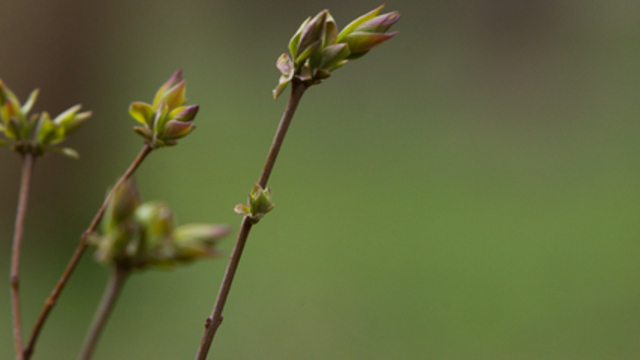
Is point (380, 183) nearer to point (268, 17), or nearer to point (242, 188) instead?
point (242, 188)

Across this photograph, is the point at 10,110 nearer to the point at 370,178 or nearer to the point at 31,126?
the point at 31,126

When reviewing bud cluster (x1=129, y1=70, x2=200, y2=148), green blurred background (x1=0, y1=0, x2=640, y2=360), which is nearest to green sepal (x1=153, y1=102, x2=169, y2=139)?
bud cluster (x1=129, y1=70, x2=200, y2=148)

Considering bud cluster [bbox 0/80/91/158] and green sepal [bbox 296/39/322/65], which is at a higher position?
green sepal [bbox 296/39/322/65]

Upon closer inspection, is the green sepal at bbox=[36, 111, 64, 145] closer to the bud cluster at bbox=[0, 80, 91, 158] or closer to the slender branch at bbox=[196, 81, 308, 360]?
the bud cluster at bbox=[0, 80, 91, 158]

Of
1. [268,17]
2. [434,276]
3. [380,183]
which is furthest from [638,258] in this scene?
[268,17]

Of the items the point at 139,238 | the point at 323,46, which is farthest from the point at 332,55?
the point at 139,238
